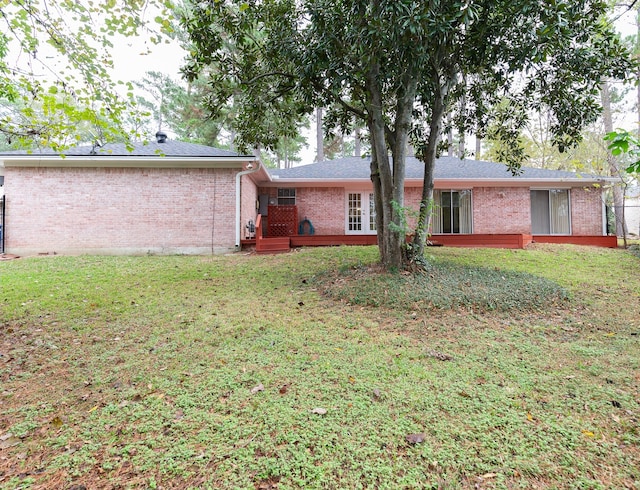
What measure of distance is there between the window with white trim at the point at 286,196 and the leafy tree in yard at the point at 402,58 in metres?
5.93

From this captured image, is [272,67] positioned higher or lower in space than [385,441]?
higher

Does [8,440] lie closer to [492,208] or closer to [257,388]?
[257,388]

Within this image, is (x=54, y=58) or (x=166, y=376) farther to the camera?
(x=54, y=58)

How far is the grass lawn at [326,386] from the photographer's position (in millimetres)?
1855

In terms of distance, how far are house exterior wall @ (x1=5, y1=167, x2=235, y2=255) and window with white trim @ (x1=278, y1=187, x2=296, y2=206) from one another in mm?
3603

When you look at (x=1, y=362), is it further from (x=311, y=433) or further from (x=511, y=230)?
(x=511, y=230)

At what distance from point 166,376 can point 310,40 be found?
5693 millimetres

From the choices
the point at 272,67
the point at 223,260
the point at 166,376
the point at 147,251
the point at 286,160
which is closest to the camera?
the point at 166,376

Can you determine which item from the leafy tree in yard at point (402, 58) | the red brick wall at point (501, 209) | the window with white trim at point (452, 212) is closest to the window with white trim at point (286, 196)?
the leafy tree in yard at point (402, 58)

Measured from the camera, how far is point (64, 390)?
276 centimetres

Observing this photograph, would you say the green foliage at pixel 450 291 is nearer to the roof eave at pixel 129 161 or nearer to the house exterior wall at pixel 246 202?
the house exterior wall at pixel 246 202

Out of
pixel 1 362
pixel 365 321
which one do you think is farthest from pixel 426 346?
pixel 1 362

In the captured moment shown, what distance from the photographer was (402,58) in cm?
481

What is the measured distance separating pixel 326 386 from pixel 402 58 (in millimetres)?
4706
